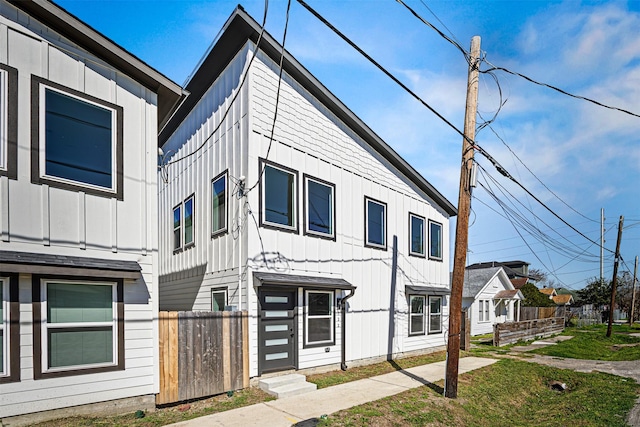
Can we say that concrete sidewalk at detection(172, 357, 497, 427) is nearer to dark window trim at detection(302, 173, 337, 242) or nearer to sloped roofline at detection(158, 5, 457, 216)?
dark window trim at detection(302, 173, 337, 242)

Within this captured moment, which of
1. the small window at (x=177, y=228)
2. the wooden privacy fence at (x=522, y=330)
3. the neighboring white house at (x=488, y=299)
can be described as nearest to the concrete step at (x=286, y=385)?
the small window at (x=177, y=228)

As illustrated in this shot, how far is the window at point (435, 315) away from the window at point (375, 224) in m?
4.09

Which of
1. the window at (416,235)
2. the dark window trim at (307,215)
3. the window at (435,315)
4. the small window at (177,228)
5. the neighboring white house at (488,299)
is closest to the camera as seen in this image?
the dark window trim at (307,215)

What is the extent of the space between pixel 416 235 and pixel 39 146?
41.2 feet

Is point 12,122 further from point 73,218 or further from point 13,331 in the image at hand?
point 13,331

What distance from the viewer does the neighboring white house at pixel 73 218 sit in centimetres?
594

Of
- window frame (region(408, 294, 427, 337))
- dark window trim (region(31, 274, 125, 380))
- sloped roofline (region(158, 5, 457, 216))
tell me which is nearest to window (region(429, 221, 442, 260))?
window frame (region(408, 294, 427, 337))

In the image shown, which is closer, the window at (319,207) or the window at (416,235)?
the window at (319,207)

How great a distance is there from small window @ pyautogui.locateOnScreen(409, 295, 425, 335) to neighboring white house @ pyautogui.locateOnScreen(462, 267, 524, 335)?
1052cm

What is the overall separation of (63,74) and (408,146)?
39.3 feet

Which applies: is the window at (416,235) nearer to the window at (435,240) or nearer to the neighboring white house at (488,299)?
the window at (435,240)

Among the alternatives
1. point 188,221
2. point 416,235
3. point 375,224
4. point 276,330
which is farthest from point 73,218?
point 416,235

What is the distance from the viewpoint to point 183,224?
41.9 feet

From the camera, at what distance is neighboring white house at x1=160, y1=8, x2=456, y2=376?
31.6ft
